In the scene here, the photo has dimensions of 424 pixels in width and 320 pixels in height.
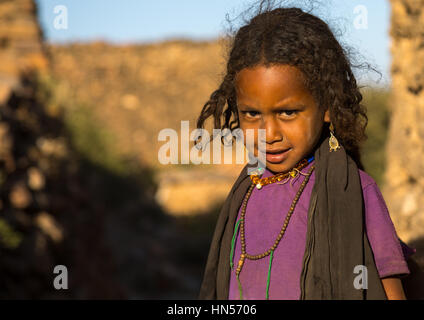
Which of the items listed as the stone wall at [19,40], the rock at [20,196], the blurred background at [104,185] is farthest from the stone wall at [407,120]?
the stone wall at [19,40]

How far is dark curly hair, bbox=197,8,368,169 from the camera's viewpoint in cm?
173

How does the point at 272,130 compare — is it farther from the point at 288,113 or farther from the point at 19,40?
the point at 19,40

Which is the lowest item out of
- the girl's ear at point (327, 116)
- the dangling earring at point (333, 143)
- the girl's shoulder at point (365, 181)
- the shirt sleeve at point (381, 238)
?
the shirt sleeve at point (381, 238)

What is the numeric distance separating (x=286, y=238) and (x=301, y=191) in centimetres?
16

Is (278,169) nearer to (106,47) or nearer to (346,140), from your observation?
(346,140)

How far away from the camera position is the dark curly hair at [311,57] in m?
1.73

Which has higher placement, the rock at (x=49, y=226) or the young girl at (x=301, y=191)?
the rock at (x=49, y=226)

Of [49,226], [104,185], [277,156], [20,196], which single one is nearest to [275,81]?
[277,156]

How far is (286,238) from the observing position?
1.73 m

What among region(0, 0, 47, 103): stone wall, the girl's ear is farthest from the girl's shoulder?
region(0, 0, 47, 103): stone wall

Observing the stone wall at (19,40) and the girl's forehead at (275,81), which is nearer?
the girl's forehead at (275,81)

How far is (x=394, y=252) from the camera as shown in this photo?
62.1 inches

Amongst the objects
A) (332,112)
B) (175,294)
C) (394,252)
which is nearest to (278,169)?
(332,112)

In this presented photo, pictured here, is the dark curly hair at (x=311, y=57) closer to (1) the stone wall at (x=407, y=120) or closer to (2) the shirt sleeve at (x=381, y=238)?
(2) the shirt sleeve at (x=381, y=238)
